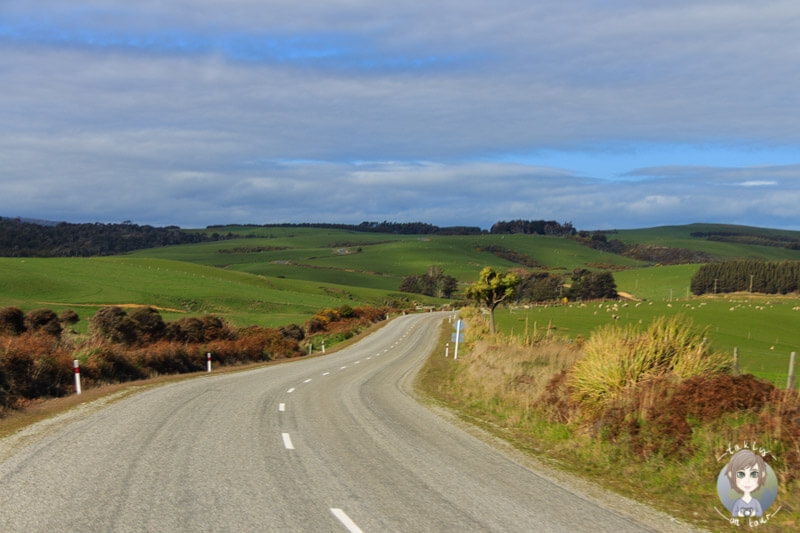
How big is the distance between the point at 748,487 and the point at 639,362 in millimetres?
5466

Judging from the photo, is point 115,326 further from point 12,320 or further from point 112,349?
point 112,349

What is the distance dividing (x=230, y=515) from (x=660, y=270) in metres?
188

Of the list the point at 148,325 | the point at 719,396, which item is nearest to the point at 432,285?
the point at 148,325

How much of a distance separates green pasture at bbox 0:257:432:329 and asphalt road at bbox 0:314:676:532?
166 ft

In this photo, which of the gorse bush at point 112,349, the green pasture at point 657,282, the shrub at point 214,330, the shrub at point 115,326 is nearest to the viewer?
the gorse bush at point 112,349

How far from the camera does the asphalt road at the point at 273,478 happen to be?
25.0ft

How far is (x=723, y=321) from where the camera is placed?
8281 centimetres

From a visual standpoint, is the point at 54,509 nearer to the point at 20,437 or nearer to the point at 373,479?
the point at 373,479

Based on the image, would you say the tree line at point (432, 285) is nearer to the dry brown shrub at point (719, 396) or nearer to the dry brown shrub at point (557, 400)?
the dry brown shrub at point (557, 400)

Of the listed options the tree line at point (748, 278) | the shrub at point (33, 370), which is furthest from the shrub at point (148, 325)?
the tree line at point (748, 278)

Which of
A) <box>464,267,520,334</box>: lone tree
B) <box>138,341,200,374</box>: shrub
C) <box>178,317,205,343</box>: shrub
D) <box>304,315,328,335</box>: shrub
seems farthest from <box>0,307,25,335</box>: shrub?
<box>304,315,328,335</box>: shrub

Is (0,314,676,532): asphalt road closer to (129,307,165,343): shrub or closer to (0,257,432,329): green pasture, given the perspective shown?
(129,307,165,343): shrub

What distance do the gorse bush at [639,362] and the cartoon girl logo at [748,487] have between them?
14.3 feet

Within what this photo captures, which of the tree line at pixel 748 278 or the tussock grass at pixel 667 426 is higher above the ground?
the tussock grass at pixel 667 426
